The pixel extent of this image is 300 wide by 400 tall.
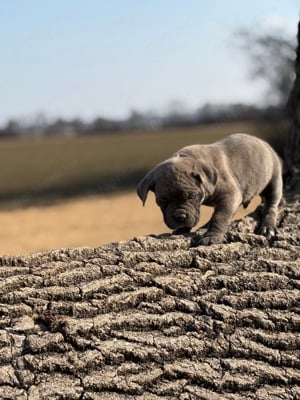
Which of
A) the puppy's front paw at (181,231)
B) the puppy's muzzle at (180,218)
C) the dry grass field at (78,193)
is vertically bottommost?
the dry grass field at (78,193)

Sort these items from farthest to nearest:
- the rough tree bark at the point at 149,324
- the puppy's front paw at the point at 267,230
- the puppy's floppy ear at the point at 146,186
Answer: the puppy's floppy ear at the point at 146,186 < the puppy's front paw at the point at 267,230 < the rough tree bark at the point at 149,324

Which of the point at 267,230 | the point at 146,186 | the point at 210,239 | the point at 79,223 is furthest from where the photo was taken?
the point at 79,223

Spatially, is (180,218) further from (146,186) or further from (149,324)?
(149,324)

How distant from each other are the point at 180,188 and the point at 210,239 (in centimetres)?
44

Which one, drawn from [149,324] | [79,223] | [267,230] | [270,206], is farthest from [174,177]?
[79,223]

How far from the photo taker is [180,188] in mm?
3955

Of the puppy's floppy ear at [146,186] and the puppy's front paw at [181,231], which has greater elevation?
the puppy's floppy ear at [146,186]

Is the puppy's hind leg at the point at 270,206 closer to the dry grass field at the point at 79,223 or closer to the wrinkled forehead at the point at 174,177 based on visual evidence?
the wrinkled forehead at the point at 174,177

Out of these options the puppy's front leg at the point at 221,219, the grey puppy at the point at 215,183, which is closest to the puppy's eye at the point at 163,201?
the grey puppy at the point at 215,183

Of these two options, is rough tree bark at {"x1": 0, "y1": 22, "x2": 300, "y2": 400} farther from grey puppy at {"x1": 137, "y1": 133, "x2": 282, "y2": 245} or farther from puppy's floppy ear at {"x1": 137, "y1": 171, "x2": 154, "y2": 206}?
puppy's floppy ear at {"x1": 137, "y1": 171, "x2": 154, "y2": 206}

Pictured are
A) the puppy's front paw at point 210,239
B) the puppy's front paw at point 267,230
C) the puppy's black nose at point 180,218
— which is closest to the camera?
the puppy's front paw at point 210,239

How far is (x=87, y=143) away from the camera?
1689 inches

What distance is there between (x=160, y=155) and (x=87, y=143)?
45.1 feet

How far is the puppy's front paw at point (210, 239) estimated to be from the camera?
3.61m
